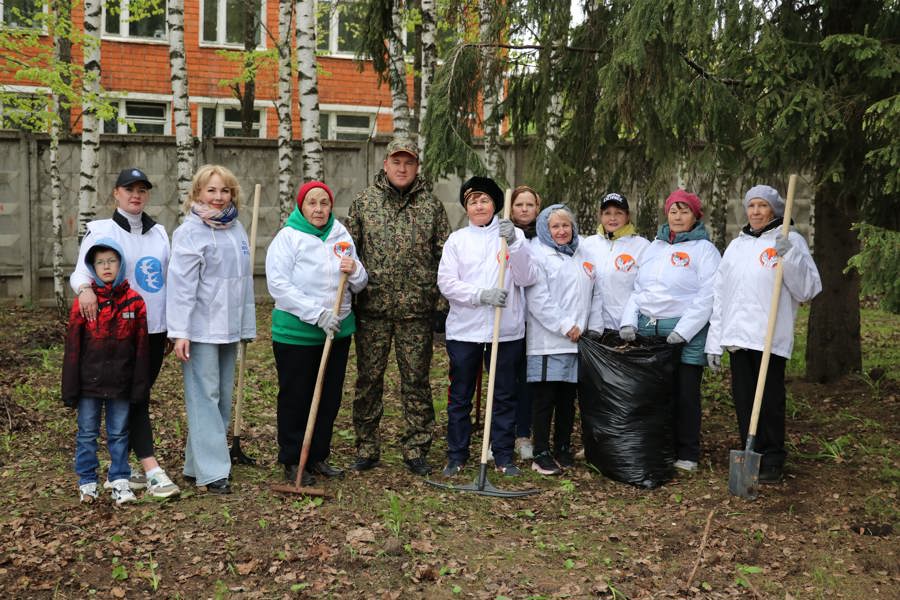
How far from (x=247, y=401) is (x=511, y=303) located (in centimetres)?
321

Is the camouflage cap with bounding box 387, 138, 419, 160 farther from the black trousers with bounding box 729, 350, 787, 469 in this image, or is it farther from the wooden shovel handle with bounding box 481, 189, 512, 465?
the black trousers with bounding box 729, 350, 787, 469

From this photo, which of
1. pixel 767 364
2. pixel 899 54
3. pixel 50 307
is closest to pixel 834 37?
pixel 899 54

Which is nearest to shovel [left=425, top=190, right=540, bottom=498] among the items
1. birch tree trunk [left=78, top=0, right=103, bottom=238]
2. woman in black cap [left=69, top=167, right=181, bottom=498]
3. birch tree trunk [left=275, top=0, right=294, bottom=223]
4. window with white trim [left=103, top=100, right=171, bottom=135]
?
woman in black cap [left=69, top=167, right=181, bottom=498]

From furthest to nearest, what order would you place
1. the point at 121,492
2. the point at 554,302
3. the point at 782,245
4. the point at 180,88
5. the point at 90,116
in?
the point at 180,88 → the point at 90,116 → the point at 554,302 → the point at 782,245 → the point at 121,492

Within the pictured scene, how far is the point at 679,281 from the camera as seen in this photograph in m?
5.70

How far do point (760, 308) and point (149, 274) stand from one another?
144 inches

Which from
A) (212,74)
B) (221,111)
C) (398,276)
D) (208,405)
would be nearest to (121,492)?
(208,405)

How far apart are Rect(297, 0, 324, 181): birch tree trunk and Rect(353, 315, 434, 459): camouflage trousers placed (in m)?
4.09

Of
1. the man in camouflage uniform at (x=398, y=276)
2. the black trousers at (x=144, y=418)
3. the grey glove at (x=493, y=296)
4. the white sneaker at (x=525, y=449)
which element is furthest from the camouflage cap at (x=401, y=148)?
the white sneaker at (x=525, y=449)

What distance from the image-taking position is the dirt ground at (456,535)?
404 centimetres

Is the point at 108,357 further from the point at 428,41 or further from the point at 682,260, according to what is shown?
the point at 428,41

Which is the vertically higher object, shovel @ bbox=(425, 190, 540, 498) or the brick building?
the brick building

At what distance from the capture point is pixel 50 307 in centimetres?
1250

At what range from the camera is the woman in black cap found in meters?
4.93
